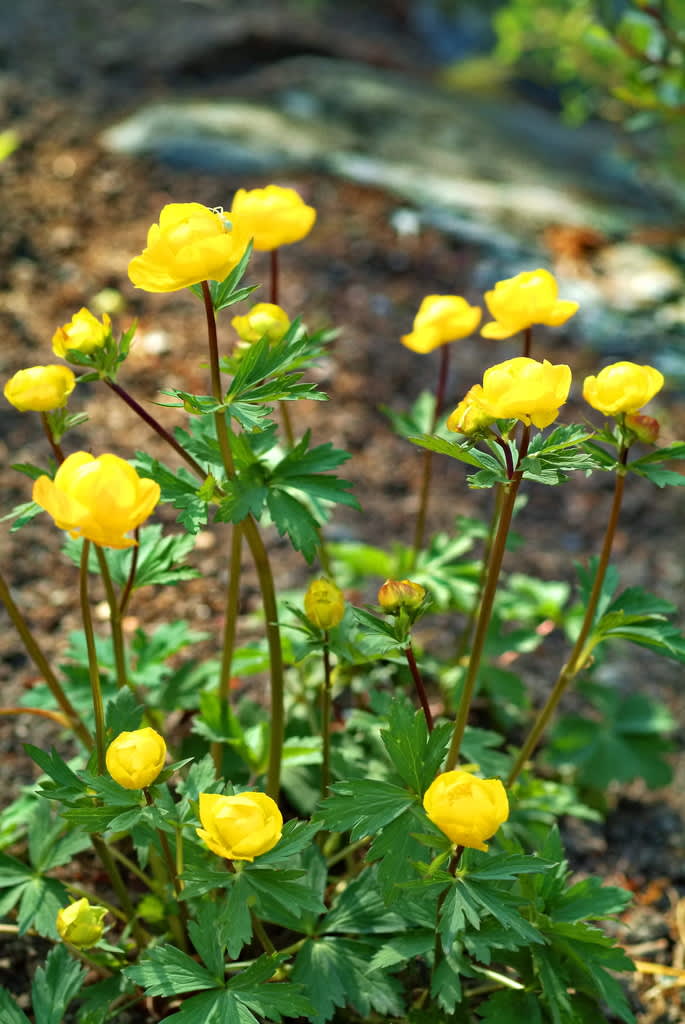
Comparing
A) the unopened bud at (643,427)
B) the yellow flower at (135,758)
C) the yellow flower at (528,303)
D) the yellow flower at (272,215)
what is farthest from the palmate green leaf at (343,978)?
the yellow flower at (272,215)

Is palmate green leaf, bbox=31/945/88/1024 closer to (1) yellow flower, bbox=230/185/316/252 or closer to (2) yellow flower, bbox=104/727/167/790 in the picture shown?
(2) yellow flower, bbox=104/727/167/790

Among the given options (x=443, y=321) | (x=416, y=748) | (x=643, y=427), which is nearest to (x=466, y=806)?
(x=416, y=748)

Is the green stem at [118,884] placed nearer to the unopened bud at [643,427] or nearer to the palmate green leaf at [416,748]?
the palmate green leaf at [416,748]

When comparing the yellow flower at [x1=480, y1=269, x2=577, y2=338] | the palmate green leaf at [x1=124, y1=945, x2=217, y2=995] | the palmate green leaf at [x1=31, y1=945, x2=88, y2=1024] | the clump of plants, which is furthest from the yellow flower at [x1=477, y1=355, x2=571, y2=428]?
the palmate green leaf at [x1=31, y1=945, x2=88, y2=1024]

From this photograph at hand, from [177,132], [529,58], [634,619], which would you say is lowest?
[529,58]

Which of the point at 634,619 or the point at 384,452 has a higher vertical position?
the point at 634,619

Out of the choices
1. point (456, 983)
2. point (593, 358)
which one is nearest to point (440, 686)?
point (456, 983)

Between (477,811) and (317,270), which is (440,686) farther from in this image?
(317,270)
